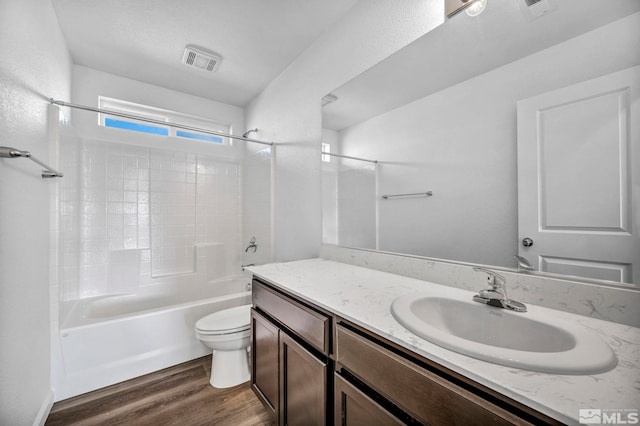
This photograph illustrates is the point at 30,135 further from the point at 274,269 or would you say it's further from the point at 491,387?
the point at 491,387

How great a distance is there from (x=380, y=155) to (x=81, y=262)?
2.61 metres

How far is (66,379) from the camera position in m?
1.62

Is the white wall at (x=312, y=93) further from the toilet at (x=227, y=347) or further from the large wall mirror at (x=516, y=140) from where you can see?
the toilet at (x=227, y=347)

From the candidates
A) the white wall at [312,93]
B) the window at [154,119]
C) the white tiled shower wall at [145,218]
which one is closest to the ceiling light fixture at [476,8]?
the white wall at [312,93]

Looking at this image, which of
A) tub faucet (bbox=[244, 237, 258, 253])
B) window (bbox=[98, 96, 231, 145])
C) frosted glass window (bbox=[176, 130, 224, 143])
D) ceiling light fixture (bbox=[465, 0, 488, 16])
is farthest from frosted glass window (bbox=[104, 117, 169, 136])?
ceiling light fixture (bbox=[465, 0, 488, 16])

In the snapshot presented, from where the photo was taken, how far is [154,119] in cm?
256

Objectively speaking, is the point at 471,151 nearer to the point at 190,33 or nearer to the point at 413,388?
the point at 413,388

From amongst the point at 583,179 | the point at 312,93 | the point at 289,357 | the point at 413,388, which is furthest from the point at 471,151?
the point at 312,93

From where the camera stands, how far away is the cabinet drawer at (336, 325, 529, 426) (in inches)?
20.1

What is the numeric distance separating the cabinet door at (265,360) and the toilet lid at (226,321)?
0.28 m

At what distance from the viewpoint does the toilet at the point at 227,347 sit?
5.49 feet

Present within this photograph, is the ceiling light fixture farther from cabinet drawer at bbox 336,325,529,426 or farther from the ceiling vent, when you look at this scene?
the ceiling vent

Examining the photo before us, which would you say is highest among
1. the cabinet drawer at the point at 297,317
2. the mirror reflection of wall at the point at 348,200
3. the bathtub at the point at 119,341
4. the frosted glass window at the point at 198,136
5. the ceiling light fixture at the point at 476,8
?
the frosted glass window at the point at 198,136

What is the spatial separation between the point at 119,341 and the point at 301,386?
4.97 feet
